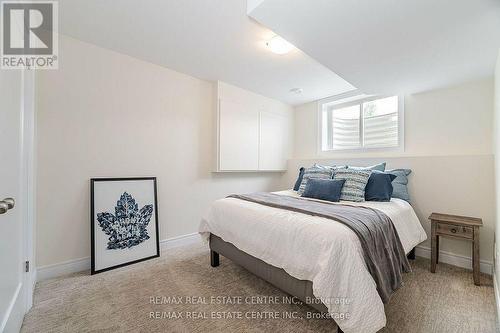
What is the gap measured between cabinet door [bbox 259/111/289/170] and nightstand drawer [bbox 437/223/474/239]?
242cm

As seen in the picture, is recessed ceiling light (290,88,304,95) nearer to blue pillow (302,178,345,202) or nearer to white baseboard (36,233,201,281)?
blue pillow (302,178,345,202)

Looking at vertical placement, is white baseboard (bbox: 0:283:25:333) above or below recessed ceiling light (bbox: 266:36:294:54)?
below

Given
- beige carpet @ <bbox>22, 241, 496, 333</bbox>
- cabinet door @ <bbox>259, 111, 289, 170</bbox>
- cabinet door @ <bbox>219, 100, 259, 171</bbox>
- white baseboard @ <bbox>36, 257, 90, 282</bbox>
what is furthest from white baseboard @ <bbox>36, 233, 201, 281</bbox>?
cabinet door @ <bbox>259, 111, 289, 170</bbox>

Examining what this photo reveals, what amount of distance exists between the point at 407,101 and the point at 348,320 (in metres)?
2.95

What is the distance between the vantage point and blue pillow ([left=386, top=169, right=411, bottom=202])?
2.59 metres

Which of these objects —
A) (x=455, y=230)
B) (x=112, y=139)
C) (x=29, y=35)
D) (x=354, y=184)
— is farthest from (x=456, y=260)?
(x=29, y=35)

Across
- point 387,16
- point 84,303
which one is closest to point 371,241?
point 387,16

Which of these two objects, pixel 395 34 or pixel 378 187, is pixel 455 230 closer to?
pixel 378 187

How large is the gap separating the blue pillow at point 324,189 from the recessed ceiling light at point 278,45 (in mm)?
1500

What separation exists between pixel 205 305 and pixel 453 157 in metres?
3.02

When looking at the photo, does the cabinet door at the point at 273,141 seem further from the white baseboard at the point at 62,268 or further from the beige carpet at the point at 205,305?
the white baseboard at the point at 62,268

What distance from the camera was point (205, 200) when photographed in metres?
3.19

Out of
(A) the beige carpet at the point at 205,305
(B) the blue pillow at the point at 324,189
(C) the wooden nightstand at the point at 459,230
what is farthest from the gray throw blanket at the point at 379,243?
(C) the wooden nightstand at the point at 459,230

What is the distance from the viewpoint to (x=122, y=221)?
2365mm
